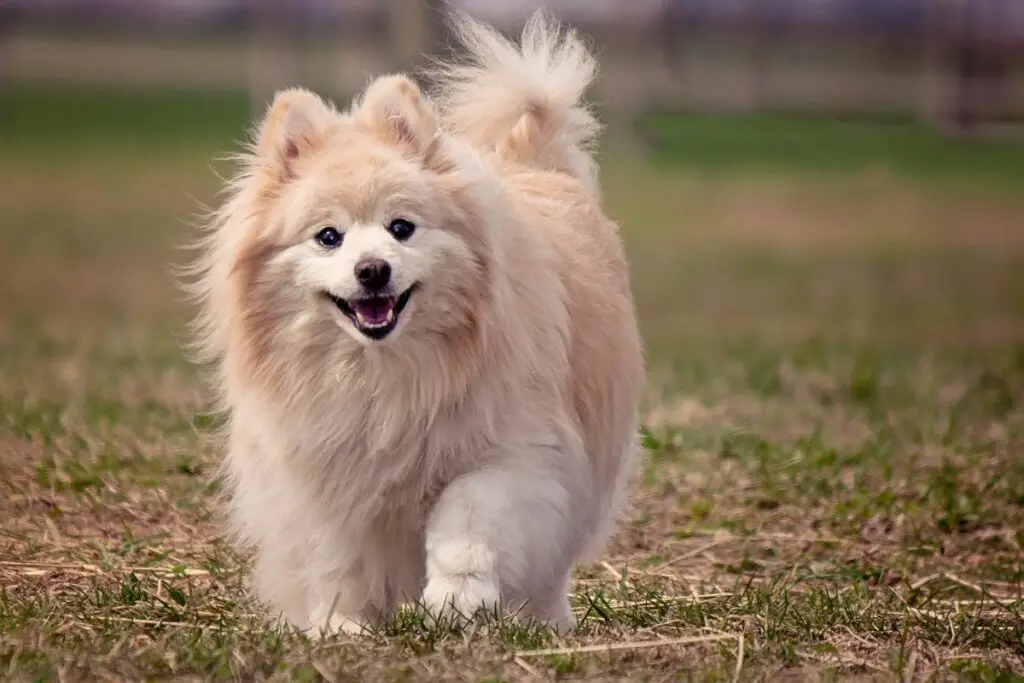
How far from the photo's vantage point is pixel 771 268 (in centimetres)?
1591

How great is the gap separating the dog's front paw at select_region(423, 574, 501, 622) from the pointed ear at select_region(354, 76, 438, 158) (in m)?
1.33

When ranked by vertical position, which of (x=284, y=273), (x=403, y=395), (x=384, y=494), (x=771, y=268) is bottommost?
(x=771, y=268)

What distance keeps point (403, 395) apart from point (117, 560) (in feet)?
4.51

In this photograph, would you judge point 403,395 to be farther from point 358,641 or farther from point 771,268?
point 771,268

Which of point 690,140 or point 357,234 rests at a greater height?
point 357,234

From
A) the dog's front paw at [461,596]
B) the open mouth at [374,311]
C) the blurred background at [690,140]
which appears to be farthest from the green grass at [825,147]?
the dog's front paw at [461,596]

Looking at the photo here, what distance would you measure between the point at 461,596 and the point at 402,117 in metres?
1.51

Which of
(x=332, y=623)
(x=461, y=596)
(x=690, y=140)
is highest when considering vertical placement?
(x=461, y=596)

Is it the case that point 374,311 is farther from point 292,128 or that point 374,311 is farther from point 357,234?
point 292,128

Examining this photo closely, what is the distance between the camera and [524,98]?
5.64 meters

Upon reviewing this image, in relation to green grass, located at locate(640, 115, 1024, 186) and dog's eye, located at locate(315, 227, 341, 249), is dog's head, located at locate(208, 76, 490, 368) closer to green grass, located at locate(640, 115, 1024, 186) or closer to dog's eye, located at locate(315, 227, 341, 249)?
dog's eye, located at locate(315, 227, 341, 249)

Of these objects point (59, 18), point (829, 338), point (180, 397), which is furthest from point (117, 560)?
point (59, 18)

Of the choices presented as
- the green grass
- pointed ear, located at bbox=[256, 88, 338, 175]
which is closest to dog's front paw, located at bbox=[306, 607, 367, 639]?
pointed ear, located at bbox=[256, 88, 338, 175]

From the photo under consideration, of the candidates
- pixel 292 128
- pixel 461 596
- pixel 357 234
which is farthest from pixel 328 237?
pixel 461 596
